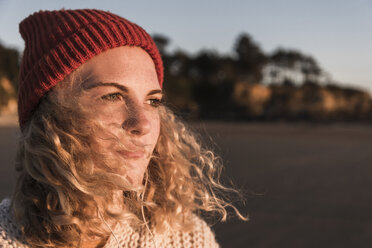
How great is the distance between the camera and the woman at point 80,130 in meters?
1.32

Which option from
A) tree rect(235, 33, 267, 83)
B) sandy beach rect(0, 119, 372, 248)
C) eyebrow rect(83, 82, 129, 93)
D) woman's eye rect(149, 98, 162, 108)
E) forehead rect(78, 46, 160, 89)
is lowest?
sandy beach rect(0, 119, 372, 248)

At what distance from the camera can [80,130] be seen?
1.37 metres

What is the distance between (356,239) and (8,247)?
16.4 feet

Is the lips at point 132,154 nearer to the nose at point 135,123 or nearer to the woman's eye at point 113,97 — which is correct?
the nose at point 135,123

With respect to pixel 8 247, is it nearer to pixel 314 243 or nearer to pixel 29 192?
pixel 29 192

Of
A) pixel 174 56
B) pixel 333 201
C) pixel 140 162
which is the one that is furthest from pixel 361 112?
pixel 140 162

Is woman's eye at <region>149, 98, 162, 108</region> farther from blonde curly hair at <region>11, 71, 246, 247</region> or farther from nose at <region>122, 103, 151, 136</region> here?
blonde curly hair at <region>11, 71, 246, 247</region>

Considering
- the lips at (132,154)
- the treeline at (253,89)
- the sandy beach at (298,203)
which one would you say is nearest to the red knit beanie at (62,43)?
the lips at (132,154)

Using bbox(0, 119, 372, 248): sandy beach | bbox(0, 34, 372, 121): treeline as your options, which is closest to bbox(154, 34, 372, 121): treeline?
bbox(0, 34, 372, 121): treeline

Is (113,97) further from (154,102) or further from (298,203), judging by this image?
(298,203)

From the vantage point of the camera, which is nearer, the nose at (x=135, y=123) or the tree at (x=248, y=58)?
the nose at (x=135, y=123)

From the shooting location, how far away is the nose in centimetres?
134

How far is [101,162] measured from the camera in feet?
4.49

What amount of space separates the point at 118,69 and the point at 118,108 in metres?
0.15
